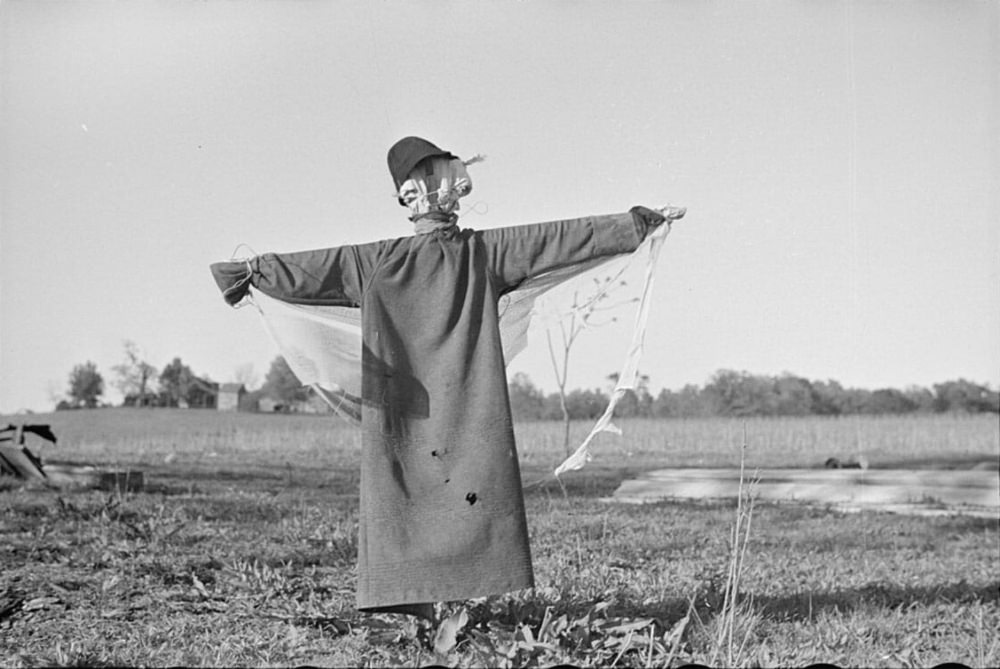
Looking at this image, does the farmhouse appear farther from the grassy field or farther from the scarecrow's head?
the scarecrow's head

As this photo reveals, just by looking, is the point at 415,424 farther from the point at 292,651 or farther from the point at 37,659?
the point at 37,659

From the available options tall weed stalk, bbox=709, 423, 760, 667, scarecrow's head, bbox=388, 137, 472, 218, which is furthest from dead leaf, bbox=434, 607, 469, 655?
scarecrow's head, bbox=388, 137, 472, 218

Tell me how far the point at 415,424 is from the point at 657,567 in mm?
2074

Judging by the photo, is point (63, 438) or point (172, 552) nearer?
point (172, 552)

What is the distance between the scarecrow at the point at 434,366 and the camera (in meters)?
2.92

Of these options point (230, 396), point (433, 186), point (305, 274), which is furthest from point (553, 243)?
point (230, 396)

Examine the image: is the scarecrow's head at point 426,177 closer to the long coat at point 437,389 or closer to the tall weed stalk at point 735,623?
the long coat at point 437,389

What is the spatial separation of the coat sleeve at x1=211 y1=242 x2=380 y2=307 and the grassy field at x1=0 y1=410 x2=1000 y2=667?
3.38ft

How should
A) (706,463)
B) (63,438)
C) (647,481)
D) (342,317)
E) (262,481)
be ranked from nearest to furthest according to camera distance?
(342,317) → (262,481) → (647,481) → (706,463) → (63,438)

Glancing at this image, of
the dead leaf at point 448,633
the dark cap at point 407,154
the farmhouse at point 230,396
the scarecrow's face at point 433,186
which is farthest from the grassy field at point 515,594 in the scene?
the farmhouse at point 230,396

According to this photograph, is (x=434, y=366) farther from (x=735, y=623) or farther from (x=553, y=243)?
(x=735, y=623)

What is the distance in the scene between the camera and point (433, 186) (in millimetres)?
3189

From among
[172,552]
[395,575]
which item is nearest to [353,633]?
[395,575]

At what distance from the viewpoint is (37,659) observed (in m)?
2.95
